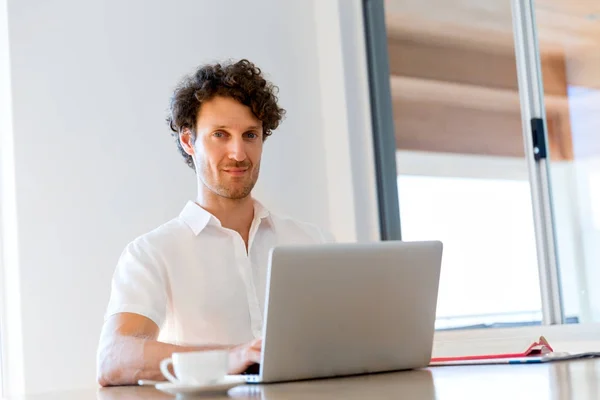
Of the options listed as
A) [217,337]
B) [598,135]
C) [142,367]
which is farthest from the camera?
[598,135]

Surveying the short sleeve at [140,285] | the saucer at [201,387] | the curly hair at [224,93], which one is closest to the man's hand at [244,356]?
the saucer at [201,387]

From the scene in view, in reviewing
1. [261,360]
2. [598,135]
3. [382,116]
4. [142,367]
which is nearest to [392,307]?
[261,360]

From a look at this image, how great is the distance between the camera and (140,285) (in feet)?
7.89

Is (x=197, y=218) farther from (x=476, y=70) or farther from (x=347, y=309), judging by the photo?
(x=476, y=70)

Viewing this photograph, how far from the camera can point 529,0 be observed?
145 inches

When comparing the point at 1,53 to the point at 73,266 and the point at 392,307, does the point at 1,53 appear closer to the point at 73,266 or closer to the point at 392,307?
the point at 73,266

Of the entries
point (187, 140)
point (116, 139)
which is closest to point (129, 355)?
point (187, 140)

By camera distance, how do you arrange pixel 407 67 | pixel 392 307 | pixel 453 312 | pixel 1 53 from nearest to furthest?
pixel 392 307, pixel 1 53, pixel 453 312, pixel 407 67

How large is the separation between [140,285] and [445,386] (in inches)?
48.5

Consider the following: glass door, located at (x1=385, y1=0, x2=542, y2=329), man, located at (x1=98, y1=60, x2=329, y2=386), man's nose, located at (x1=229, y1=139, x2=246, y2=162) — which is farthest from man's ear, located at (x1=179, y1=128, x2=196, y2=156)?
glass door, located at (x1=385, y1=0, x2=542, y2=329)

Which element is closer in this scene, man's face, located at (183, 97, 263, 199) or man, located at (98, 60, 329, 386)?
man, located at (98, 60, 329, 386)

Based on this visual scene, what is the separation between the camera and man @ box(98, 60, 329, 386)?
7.92 feet

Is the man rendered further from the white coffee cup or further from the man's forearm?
the white coffee cup

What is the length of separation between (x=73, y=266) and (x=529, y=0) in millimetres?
2134
